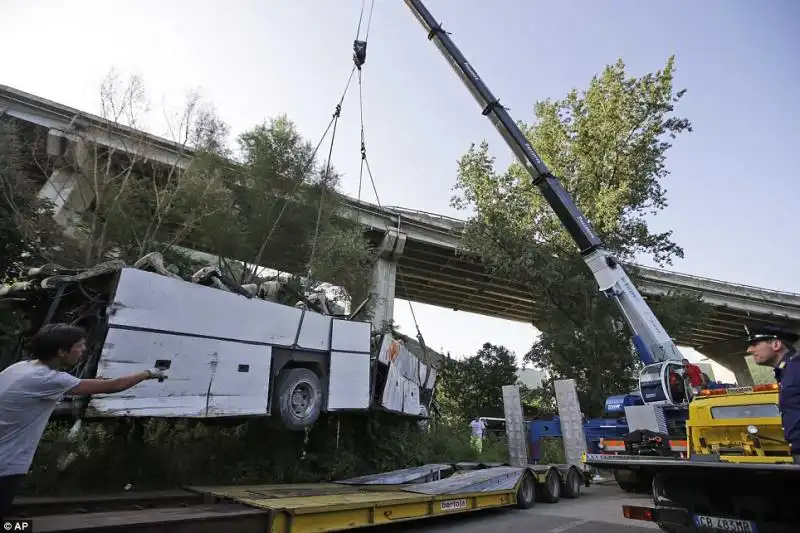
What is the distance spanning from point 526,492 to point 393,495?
3245mm

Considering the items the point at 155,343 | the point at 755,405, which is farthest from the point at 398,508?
the point at 755,405

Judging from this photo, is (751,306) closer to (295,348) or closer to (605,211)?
(605,211)

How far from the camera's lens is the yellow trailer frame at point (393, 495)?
13.8 feet

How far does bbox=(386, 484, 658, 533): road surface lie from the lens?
19.1 ft

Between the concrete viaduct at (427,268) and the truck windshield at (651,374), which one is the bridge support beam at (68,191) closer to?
the concrete viaduct at (427,268)

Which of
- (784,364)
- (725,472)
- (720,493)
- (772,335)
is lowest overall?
(720,493)

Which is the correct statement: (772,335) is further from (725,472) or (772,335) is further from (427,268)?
(427,268)

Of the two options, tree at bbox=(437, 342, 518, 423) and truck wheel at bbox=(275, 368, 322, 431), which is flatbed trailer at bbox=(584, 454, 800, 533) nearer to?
truck wheel at bbox=(275, 368, 322, 431)

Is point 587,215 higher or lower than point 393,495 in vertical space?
higher

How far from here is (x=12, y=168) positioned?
10.0 meters

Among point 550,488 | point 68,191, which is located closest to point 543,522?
point 550,488

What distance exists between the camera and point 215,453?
23.3ft

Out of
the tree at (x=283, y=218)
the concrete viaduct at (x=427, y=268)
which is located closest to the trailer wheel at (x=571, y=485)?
the concrete viaduct at (x=427, y=268)

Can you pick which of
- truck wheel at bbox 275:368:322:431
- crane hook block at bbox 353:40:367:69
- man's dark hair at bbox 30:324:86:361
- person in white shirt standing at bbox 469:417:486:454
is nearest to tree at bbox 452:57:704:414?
person in white shirt standing at bbox 469:417:486:454
